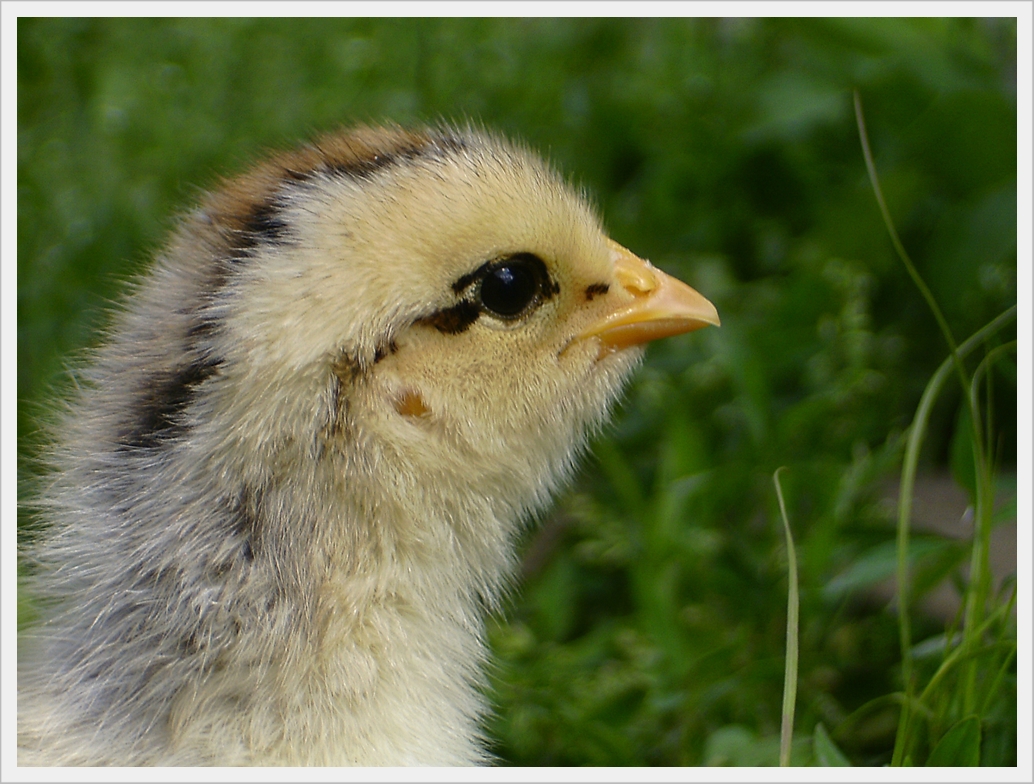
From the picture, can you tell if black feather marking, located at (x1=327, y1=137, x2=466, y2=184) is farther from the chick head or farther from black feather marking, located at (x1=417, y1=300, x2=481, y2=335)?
black feather marking, located at (x1=417, y1=300, x2=481, y2=335)

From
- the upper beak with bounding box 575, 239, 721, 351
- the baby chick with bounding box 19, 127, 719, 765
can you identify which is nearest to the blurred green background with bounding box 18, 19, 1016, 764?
the baby chick with bounding box 19, 127, 719, 765

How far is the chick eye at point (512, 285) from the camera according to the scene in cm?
133

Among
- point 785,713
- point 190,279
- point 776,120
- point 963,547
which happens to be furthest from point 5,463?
point 776,120

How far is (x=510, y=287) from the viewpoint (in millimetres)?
1347

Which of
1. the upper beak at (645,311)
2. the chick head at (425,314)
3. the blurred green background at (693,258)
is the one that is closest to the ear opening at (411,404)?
the chick head at (425,314)

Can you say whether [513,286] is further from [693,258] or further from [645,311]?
[693,258]

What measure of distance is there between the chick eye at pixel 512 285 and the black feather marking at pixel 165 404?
35cm

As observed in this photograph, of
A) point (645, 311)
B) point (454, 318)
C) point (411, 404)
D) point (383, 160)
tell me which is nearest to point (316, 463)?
point (411, 404)

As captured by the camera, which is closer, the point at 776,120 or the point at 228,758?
the point at 228,758

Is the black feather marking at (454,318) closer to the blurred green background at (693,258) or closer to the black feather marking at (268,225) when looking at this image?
the black feather marking at (268,225)

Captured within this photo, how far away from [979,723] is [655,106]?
2.18 m

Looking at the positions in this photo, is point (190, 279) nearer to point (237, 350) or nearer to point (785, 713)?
point (237, 350)

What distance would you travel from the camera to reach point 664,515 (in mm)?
1977

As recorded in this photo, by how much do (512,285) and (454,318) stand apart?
89mm
